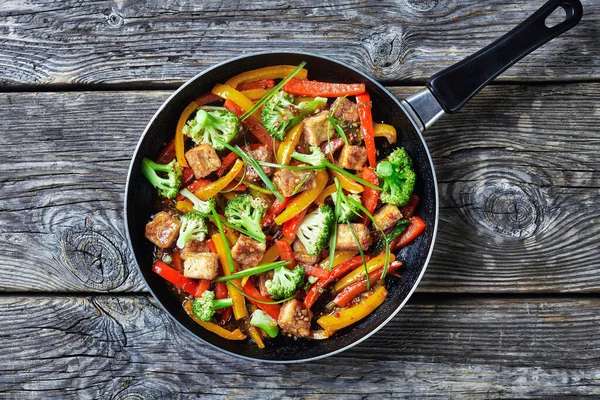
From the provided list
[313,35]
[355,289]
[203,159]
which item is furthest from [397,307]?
Result: [313,35]

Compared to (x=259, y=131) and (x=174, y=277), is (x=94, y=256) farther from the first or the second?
(x=259, y=131)

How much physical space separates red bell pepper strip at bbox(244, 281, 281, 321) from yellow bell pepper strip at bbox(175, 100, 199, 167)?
620 mm

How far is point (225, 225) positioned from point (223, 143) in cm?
38

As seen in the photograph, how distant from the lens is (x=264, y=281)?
7.92 ft

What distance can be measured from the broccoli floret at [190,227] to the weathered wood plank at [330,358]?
0.47 metres

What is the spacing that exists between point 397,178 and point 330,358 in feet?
3.18

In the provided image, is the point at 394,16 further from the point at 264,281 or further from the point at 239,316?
the point at 239,316

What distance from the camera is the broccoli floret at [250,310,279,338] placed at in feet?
7.79

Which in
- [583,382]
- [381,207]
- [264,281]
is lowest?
[583,382]

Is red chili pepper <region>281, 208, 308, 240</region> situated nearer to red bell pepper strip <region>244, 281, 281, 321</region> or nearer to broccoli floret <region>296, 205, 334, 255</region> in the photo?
broccoli floret <region>296, 205, 334, 255</region>

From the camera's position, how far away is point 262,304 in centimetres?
237

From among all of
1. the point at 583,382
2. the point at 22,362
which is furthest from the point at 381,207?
the point at 22,362

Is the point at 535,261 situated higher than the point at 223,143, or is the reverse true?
the point at 223,143

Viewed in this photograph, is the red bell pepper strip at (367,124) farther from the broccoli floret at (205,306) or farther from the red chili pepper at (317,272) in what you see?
the broccoli floret at (205,306)
